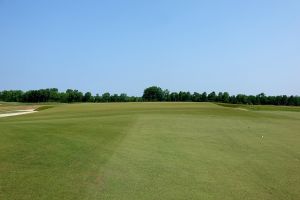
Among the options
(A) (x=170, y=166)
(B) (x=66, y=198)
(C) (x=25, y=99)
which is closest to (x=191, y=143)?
(A) (x=170, y=166)

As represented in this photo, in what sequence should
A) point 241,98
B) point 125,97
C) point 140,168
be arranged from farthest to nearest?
1. point 125,97
2. point 241,98
3. point 140,168

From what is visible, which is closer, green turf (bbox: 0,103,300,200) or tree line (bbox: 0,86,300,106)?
green turf (bbox: 0,103,300,200)

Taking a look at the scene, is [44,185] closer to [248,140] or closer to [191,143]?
[191,143]

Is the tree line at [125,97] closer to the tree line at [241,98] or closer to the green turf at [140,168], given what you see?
the tree line at [241,98]

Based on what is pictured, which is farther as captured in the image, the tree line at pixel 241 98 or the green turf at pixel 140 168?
the tree line at pixel 241 98

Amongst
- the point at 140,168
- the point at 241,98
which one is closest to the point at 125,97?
the point at 241,98

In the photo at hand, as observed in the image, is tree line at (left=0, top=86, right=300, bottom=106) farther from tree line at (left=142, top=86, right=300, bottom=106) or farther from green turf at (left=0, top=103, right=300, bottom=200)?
green turf at (left=0, top=103, right=300, bottom=200)

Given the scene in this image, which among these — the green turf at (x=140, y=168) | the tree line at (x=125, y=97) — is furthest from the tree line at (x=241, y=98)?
the green turf at (x=140, y=168)

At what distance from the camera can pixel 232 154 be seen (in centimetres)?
1527

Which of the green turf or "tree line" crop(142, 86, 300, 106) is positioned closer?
the green turf

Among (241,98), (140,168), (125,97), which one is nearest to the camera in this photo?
(140,168)

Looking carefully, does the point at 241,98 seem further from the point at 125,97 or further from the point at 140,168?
the point at 140,168

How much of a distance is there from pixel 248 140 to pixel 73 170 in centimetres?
1191

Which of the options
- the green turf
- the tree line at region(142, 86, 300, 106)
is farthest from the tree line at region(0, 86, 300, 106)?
the green turf
